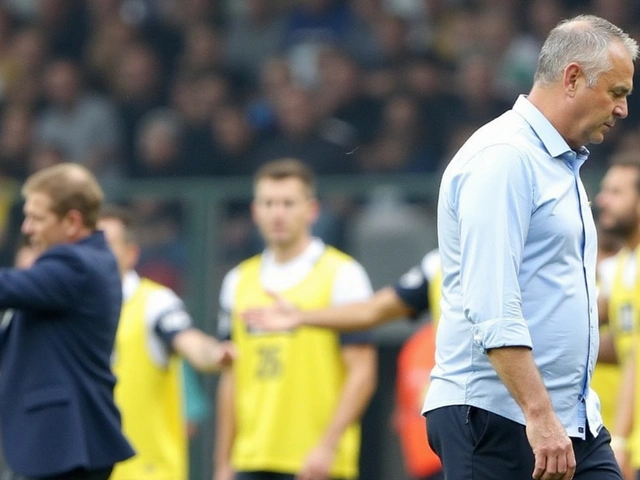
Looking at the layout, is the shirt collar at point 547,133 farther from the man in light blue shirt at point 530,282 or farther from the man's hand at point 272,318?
the man's hand at point 272,318

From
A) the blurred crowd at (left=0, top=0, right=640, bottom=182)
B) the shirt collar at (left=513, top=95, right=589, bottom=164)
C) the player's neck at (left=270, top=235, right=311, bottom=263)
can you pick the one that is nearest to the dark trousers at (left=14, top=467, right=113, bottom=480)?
the shirt collar at (left=513, top=95, right=589, bottom=164)

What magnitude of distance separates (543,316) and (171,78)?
327 inches

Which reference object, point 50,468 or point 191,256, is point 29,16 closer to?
point 191,256

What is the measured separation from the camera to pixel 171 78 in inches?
468

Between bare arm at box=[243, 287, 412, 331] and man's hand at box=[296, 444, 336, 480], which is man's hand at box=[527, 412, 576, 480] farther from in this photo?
man's hand at box=[296, 444, 336, 480]

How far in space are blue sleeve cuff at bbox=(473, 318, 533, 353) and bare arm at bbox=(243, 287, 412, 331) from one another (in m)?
2.17

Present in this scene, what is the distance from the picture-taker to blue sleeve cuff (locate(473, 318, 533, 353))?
3.76 m

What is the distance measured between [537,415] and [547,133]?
806mm

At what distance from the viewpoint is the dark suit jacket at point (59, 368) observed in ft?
17.4

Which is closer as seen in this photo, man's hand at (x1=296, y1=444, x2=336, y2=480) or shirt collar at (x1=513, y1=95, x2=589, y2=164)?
shirt collar at (x1=513, y1=95, x2=589, y2=164)

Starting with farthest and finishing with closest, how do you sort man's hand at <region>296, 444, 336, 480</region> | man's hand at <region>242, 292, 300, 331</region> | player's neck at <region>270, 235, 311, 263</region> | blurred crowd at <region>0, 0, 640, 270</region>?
blurred crowd at <region>0, 0, 640, 270</region>
player's neck at <region>270, 235, 311, 263</region>
man's hand at <region>296, 444, 336, 480</region>
man's hand at <region>242, 292, 300, 331</region>

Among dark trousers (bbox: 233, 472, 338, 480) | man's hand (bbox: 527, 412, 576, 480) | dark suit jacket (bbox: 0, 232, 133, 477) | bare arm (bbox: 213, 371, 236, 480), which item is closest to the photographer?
man's hand (bbox: 527, 412, 576, 480)

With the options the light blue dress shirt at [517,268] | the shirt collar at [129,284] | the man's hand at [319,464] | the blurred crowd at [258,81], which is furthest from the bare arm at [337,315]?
the blurred crowd at [258,81]

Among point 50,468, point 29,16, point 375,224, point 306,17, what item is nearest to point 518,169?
point 50,468
